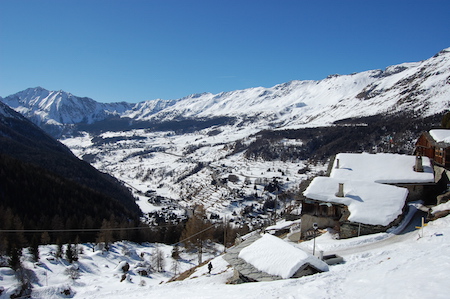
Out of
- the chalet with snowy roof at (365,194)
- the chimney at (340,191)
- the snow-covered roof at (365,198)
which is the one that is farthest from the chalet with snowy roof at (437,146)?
the chimney at (340,191)

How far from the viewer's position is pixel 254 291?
55.3 ft

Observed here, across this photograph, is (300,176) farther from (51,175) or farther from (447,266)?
(447,266)

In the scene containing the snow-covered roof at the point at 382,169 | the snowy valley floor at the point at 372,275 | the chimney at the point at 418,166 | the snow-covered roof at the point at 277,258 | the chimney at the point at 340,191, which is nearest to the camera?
the snowy valley floor at the point at 372,275

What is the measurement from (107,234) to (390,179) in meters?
59.4

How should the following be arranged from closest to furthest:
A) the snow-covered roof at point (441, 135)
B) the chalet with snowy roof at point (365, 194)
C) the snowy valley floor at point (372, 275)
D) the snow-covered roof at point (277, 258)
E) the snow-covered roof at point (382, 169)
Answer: the snowy valley floor at point (372, 275)
the snow-covered roof at point (277, 258)
the chalet with snowy roof at point (365, 194)
the snow-covered roof at point (382, 169)
the snow-covered roof at point (441, 135)

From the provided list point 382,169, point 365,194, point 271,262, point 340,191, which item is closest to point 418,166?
point 382,169

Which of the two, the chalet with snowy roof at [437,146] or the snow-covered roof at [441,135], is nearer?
the chalet with snowy roof at [437,146]

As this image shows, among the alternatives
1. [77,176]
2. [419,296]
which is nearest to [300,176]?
[77,176]

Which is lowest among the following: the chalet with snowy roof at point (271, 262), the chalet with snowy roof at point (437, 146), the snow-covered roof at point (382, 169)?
the chalet with snowy roof at point (271, 262)

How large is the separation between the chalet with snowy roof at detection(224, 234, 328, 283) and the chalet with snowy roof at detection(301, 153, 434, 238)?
8958mm

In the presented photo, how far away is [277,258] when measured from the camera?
20.5 m

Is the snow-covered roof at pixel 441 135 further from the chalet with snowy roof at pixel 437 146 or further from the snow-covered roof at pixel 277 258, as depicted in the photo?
the snow-covered roof at pixel 277 258

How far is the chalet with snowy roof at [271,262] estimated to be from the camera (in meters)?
19.2

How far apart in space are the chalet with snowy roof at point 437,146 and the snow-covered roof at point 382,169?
5.07 ft
